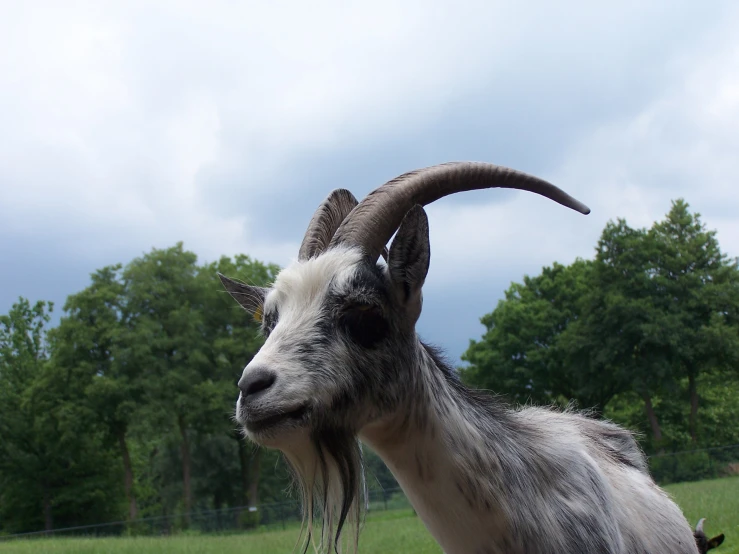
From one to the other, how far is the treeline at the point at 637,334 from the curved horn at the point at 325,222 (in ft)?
111

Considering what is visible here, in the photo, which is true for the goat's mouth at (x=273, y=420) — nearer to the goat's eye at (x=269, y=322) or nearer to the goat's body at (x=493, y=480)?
the goat's body at (x=493, y=480)

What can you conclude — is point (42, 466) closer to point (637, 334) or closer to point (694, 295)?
point (637, 334)

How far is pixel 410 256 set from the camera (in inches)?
117

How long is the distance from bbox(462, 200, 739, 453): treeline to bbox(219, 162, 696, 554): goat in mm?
34092

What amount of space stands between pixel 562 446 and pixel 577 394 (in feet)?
127

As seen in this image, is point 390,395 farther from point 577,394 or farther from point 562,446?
point 577,394

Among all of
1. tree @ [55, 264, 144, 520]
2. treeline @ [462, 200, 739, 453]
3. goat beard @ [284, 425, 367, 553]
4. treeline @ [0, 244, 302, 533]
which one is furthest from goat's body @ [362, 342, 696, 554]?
treeline @ [462, 200, 739, 453]

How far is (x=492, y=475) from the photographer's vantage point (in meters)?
3.02

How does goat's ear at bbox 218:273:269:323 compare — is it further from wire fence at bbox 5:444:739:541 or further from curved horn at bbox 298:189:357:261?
wire fence at bbox 5:444:739:541

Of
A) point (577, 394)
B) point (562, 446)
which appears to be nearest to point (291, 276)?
point (562, 446)

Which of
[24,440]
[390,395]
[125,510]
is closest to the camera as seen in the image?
[390,395]

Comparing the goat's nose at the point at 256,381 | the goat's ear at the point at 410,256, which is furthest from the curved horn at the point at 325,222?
the goat's nose at the point at 256,381

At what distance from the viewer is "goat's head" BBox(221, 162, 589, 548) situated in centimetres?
260

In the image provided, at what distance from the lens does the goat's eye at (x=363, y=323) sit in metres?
2.87
